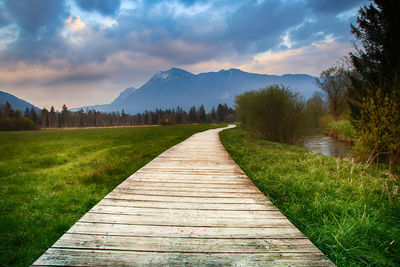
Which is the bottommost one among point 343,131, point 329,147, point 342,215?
point 329,147

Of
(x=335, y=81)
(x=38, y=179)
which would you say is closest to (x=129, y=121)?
(x=335, y=81)

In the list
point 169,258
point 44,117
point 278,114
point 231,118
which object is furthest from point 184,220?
point 44,117

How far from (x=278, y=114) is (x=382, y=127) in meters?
9.68

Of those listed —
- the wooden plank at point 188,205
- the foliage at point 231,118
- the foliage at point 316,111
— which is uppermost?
the foliage at point 231,118

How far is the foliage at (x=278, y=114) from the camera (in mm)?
14867

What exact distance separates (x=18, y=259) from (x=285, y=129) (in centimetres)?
1698

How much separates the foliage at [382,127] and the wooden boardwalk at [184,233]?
563cm

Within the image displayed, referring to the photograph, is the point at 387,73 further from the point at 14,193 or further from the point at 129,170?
the point at 14,193

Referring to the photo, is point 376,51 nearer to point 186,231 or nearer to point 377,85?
point 377,85

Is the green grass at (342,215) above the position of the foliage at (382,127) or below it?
below

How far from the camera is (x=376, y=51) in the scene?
23.2ft

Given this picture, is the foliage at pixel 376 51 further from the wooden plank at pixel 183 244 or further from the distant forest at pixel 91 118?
the distant forest at pixel 91 118

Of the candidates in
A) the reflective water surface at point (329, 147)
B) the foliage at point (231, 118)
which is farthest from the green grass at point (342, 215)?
the foliage at point (231, 118)

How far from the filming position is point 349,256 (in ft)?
6.15
